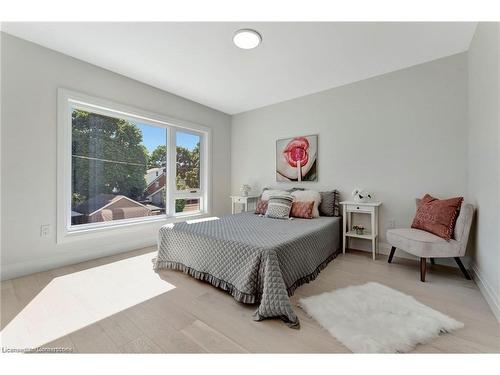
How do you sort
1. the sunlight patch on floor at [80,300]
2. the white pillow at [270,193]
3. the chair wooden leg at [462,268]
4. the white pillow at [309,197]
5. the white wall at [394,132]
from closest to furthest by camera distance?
the sunlight patch on floor at [80,300] → the chair wooden leg at [462,268] → the white wall at [394,132] → the white pillow at [309,197] → the white pillow at [270,193]

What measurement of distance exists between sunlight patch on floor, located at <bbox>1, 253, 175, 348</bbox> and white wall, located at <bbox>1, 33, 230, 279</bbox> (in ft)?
1.44

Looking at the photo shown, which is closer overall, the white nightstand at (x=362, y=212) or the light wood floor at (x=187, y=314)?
the light wood floor at (x=187, y=314)

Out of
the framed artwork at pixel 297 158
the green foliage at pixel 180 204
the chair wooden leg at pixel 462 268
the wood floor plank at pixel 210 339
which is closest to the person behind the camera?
the wood floor plank at pixel 210 339

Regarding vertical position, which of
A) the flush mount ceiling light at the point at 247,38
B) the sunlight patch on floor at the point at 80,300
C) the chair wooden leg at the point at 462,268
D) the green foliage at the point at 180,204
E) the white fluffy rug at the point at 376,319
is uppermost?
the flush mount ceiling light at the point at 247,38

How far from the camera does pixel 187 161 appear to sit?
12.8 ft

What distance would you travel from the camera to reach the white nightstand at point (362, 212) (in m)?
2.70

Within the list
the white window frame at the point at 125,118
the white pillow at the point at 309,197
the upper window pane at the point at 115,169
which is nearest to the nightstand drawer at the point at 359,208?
the white pillow at the point at 309,197

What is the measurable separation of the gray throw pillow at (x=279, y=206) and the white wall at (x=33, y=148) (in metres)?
2.15

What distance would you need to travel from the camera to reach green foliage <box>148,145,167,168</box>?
135 inches

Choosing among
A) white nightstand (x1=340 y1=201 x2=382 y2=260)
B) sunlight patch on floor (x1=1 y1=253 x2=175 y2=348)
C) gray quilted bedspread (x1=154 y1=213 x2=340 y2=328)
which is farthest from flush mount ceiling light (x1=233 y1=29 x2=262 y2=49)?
sunlight patch on floor (x1=1 y1=253 x2=175 y2=348)

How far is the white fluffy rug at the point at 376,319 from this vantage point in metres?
1.28

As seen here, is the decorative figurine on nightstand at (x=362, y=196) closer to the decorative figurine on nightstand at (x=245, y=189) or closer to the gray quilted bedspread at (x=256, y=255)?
the gray quilted bedspread at (x=256, y=255)

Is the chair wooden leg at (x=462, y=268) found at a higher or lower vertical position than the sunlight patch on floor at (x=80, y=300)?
higher
